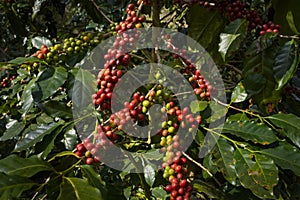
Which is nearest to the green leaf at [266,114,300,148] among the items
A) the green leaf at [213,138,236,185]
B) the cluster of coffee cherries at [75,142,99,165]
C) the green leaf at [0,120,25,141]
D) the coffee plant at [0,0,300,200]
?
the coffee plant at [0,0,300,200]

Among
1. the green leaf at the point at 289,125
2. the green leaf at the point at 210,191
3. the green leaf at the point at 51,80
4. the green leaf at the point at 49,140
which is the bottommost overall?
the green leaf at the point at 210,191

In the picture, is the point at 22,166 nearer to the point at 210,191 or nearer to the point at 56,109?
the point at 56,109

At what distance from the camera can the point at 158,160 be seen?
0.93 meters

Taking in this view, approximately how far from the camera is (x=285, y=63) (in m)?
0.81

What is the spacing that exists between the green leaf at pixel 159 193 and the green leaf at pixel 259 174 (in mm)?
322

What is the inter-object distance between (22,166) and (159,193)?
472 millimetres

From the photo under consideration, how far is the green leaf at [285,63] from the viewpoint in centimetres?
80

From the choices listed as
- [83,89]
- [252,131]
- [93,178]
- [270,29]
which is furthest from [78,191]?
[270,29]

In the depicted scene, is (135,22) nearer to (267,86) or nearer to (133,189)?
(267,86)

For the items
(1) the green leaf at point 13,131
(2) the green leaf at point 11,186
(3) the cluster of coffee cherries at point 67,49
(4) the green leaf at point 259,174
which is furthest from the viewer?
(1) the green leaf at point 13,131

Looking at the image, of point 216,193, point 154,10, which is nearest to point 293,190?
point 216,193

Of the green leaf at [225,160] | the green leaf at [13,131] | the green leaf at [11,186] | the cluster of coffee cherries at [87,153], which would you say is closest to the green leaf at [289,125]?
the green leaf at [225,160]

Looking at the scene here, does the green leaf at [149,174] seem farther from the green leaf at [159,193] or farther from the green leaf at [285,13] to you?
the green leaf at [285,13]

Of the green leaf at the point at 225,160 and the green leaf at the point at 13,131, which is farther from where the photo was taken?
the green leaf at the point at 13,131
